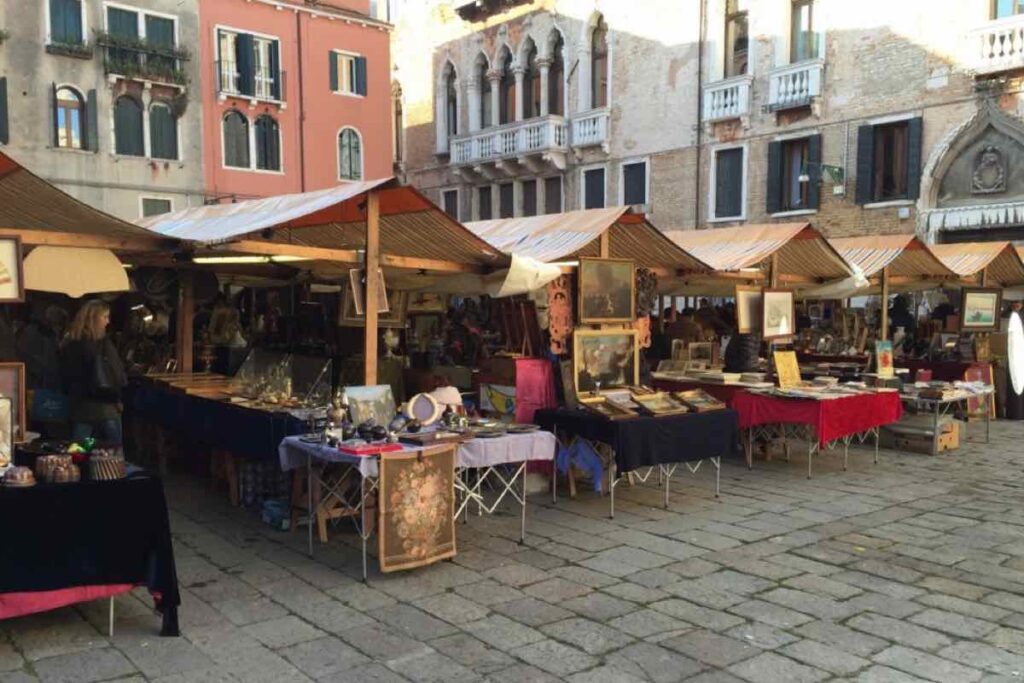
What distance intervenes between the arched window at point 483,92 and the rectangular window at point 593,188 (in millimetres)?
4216

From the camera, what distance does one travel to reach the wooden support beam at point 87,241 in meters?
5.42

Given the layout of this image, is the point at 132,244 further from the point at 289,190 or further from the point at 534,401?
the point at 289,190

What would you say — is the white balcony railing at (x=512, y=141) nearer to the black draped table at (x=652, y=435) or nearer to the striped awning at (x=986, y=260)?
the striped awning at (x=986, y=260)

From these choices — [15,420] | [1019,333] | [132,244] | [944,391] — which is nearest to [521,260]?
[132,244]

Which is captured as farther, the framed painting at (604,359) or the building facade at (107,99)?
the building facade at (107,99)

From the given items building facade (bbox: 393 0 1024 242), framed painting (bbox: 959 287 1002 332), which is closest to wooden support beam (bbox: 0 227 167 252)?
framed painting (bbox: 959 287 1002 332)

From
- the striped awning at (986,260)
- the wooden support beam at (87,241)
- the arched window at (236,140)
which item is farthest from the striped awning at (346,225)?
the arched window at (236,140)

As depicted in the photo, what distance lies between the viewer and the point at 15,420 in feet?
15.2

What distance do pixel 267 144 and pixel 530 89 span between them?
7.45 metres

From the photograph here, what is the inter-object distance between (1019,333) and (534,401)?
6712mm

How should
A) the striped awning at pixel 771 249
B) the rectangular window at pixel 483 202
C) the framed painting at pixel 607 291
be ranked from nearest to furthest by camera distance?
1. the framed painting at pixel 607 291
2. the striped awning at pixel 771 249
3. the rectangular window at pixel 483 202

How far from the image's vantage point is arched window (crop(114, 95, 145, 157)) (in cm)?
2119

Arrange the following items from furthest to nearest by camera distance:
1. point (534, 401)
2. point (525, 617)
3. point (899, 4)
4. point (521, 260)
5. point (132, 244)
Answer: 1. point (899, 4)
2. point (534, 401)
3. point (521, 260)
4. point (132, 244)
5. point (525, 617)

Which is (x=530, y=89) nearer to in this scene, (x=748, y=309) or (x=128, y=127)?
(x=128, y=127)
